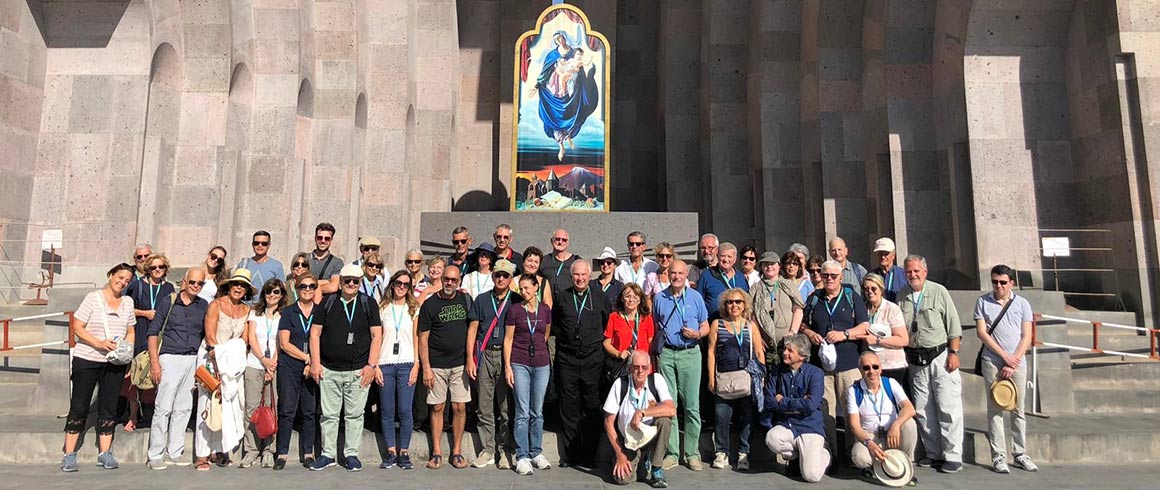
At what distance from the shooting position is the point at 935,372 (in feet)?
21.9

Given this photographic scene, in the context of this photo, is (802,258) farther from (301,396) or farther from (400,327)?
(301,396)

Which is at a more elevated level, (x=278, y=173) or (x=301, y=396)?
(x=278, y=173)

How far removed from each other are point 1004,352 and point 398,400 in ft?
18.4

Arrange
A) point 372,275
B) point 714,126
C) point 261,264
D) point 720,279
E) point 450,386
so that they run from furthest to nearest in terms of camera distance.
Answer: point 714,126 → point 261,264 → point 372,275 → point 720,279 → point 450,386

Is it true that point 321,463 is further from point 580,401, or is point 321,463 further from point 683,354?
point 683,354

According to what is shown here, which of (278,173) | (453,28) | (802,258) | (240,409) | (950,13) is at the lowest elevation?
(240,409)

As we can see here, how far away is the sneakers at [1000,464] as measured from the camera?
258 inches

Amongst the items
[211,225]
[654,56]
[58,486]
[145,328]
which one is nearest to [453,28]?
[654,56]

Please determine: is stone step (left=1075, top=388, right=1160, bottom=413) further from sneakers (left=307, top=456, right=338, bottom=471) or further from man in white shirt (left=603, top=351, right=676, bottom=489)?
sneakers (left=307, top=456, right=338, bottom=471)

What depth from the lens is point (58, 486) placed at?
5996 millimetres

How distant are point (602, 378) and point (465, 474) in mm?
1499

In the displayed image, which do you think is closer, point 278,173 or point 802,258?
point 802,258

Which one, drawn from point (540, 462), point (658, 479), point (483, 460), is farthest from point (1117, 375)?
point (483, 460)

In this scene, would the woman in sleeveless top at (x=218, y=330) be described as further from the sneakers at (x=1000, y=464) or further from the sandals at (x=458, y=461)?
the sneakers at (x=1000, y=464)
